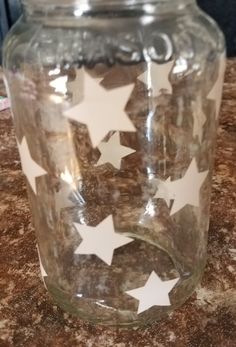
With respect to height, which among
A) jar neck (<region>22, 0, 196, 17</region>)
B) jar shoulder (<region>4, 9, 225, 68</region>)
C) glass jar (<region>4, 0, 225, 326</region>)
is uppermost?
jar neck (<region>22, 0, 196, 17</region>)

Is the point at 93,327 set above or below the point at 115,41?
below

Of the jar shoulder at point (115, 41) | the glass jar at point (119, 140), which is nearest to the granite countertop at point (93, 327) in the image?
the glass jar at point (119, 140)

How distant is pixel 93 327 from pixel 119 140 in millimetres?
215

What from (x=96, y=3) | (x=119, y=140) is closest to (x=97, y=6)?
(x=96, y=3)

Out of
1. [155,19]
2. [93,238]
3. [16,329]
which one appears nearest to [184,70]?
[155,19]

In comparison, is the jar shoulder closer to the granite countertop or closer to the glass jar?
the glass jar

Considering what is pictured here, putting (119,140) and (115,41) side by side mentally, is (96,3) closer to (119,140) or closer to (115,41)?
(115,41)

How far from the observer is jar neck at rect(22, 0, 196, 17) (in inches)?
15.9

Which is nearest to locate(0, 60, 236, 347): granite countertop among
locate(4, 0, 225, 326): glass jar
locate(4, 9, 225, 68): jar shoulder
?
locate(4, 0, 225, 326): glass jar

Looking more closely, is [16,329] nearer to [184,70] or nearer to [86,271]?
[86,271]

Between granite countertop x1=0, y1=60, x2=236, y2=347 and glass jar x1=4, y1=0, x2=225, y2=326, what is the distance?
0.01 m

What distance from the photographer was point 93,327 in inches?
18.0

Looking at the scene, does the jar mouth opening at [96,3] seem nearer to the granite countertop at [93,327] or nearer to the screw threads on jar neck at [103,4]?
the screw threads on jar neck at [103,4]

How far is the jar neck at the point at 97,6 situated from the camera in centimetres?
40
